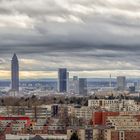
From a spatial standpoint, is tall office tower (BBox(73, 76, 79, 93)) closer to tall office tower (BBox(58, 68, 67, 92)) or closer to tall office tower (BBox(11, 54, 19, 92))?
tall office tower (BBox(58, 68, 67, 92))

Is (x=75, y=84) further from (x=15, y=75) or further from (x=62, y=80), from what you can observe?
(x=15, y=75)

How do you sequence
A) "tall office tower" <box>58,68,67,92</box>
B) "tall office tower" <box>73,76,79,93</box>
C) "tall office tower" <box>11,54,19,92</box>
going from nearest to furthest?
"tall office tower" <box>73,76,79,93</box>, "tall office tower" <box>58,68,67,92</box>, "tall office tower" <box>11,54,19,92</box>

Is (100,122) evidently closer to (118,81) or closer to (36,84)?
(118,81)

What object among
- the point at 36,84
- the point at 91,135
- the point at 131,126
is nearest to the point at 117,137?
the point at 91,135

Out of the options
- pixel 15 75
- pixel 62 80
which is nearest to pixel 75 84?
pixel 62 80

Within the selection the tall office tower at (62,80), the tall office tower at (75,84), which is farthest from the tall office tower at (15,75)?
the tall office tower at (75,84)

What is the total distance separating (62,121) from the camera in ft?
161

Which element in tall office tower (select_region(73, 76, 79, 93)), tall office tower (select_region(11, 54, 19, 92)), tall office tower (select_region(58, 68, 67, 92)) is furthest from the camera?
tall office tower (select_region(11, 54, 19, 92))

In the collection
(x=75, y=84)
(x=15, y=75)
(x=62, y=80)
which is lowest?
(x=75, y=84)

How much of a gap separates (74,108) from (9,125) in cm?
1662

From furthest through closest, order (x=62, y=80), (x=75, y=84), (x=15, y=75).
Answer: (x=15, y=75), (x=75, y=84), (x=62, y=80)

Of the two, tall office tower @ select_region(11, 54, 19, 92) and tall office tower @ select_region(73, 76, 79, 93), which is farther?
tall office tower @ select_region(11, 54, 19, 92)

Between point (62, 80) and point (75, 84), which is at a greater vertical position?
point (62, 80)

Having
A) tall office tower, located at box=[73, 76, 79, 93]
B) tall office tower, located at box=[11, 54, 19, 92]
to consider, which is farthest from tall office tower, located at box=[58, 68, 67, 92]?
tall office tower, located at box=[11, 54, 19, 92]
